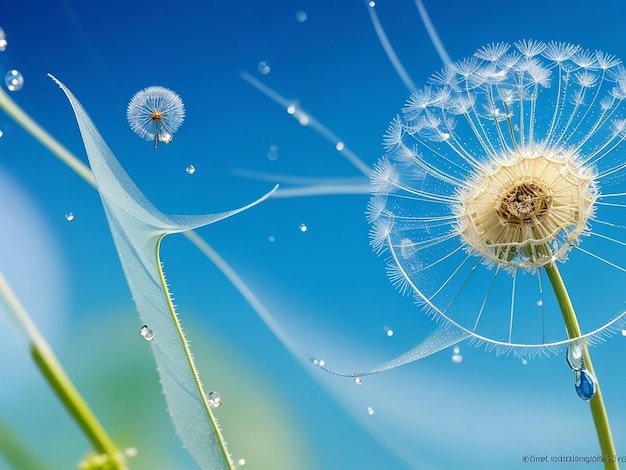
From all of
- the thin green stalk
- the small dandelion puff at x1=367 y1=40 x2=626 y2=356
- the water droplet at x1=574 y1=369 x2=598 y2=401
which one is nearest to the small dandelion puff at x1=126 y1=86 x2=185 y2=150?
the small dandelion puff at x1=367 y1=40 x2=626 y2=356

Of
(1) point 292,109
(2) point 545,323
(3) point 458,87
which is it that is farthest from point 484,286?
(1) point 292,109

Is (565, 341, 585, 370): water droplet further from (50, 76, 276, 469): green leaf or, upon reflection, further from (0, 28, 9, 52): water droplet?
(0, 28, 9, 52): water droplet

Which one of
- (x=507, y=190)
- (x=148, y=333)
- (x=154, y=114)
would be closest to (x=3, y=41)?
(x=154, y=114)

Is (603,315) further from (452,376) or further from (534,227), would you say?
(452,376)

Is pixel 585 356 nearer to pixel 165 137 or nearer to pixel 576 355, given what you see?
pixel 576 355

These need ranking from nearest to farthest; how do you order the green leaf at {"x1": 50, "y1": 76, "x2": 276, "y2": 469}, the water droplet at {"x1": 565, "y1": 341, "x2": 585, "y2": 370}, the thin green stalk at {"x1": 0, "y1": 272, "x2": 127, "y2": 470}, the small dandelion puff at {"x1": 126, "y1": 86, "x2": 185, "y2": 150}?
the thin green stalk at {"x1": 0, "y1": 272, "x2": 127, "y2": 470}, the green leaf at {"x1": 50, "y1": 76, "x2": 276, "y2": 469}, the water droplet at {"x1": 565, "y1": 341, "x2": 585, "y2": 370}, the small dandelion puff at {"x1": 126, "y1": 86, "x2": 185, "y2": 150}

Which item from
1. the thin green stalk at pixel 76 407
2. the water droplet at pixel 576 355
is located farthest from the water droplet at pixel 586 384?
the thin green stalk at pixel 76 407
